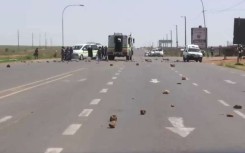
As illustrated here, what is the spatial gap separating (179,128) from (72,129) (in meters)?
2.13

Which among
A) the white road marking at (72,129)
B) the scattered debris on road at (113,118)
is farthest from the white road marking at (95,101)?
the white road marking at (72,129)

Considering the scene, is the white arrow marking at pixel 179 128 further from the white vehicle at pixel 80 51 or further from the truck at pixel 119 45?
the white vehicle at pixel 80 51

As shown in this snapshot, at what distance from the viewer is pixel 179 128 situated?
453 inches

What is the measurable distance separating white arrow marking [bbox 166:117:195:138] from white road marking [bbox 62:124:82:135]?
6.03 ft

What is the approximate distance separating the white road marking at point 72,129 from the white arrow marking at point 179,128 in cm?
184

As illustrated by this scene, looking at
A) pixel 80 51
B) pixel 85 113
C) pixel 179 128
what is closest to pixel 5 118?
pixel 85 113

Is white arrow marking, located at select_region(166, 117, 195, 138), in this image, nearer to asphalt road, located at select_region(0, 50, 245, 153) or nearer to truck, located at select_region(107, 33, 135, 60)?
asphalt road, located at select_region(0, 50, 245, 153)

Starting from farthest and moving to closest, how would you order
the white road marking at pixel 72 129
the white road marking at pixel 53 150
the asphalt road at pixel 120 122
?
the white road marking at pixel 72 129, the asphalt road at pixel 120 122, the white road marking at pixel 53 150

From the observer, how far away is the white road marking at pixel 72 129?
35.2 feet

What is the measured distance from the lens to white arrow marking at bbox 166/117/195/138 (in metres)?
10.9

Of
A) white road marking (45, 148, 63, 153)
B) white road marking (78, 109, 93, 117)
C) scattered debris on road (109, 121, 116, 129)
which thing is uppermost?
white road marking (45, 148, 63, 153)

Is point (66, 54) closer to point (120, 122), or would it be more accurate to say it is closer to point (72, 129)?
point (120, 122)

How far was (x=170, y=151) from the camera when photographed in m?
8.96

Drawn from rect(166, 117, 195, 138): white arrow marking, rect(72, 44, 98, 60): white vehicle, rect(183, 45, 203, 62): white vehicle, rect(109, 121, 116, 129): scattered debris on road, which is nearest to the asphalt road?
rect(166, 117, 195, 138): white arrow marking
